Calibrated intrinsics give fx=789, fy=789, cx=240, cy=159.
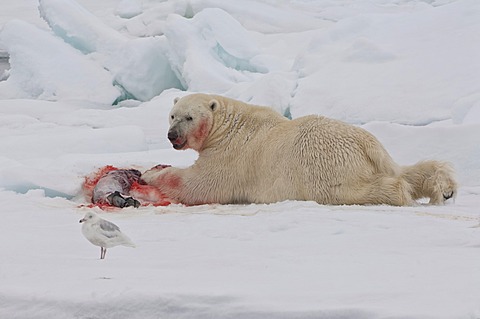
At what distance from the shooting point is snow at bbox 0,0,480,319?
2051 millimetres

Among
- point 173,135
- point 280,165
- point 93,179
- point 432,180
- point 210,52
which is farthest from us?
point 210,52

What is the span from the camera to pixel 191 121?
4566 mm

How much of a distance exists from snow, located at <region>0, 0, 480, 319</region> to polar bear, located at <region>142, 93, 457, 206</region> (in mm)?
174

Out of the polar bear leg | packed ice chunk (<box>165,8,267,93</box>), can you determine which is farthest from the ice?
the polar bear leg

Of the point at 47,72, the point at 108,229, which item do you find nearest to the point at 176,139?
the point at 108,229

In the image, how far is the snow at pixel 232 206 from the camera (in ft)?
6.73

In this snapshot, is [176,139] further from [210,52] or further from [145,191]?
[210,52]

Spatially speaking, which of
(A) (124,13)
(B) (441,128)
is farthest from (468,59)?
(A) (124,13)

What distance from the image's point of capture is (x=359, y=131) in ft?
13.5

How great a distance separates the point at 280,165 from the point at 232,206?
0.34m

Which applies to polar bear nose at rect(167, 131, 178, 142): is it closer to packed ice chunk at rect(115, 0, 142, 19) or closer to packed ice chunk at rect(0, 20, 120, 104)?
packed ice chunk at rect(0, 20, 120, 104)

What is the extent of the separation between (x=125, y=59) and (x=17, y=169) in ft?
19.1

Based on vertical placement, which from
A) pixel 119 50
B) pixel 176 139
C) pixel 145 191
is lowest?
pixel 119 50

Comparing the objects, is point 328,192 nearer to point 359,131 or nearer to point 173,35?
point 359,131
